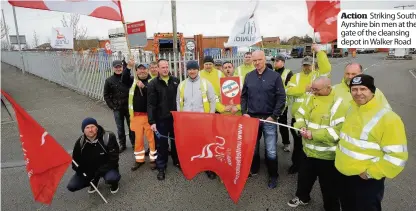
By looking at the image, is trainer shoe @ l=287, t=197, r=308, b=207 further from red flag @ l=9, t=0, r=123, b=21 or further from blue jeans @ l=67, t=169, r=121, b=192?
red flag @ l=9, t=0, r=123, b=21

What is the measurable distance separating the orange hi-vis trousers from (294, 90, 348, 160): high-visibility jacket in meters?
2.56

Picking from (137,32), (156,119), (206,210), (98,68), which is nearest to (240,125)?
(206,210)

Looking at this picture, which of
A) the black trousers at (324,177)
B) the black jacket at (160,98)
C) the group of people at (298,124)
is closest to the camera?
the group of people at (298,124)

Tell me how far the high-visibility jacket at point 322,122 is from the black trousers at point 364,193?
0.41 meters

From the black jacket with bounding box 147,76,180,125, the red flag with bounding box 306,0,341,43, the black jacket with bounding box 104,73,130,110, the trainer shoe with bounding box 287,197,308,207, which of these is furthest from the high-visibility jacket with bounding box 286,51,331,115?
the black jacket with bounding box 104,73,130,110

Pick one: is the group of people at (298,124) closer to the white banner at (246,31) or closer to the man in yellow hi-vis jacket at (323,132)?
the man in yellow hi-vis jacket at (323,132)

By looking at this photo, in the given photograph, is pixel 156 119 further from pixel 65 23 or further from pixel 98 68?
pixel 65 23

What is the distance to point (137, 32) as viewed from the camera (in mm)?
7895

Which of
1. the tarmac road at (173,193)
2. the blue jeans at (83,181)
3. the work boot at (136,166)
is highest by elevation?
the blue jeans at (83,181)

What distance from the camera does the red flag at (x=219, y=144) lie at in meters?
3.21

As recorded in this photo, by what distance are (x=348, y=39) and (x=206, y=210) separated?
3.65 meters

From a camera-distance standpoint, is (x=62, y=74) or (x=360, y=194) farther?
(x=62, y=74)

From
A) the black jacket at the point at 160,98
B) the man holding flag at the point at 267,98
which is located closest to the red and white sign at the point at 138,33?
the black jacket at the point at 160,98

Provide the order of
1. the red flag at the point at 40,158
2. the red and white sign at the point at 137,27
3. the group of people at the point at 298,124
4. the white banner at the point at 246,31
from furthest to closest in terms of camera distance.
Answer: the red and white sign at the point at 137,27
the white banner at the point at 246,31
the red flag at the point at 40,158
the group of people at the point at 298,124
